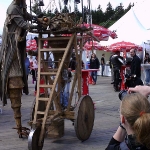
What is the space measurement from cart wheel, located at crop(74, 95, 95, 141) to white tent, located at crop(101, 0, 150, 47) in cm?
1637

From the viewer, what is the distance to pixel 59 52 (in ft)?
19.3

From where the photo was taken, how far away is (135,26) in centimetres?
2345

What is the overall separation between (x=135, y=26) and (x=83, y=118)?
60.7 ft

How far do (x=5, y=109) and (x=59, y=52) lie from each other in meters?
4.09

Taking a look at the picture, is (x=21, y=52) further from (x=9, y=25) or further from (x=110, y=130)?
(x=110, y=130)

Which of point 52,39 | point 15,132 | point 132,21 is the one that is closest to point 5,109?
point 15,132

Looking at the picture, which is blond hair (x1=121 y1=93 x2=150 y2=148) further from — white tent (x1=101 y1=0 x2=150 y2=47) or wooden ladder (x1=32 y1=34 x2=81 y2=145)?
white tent (x1=101 y1=0 x2=150 y2=47)

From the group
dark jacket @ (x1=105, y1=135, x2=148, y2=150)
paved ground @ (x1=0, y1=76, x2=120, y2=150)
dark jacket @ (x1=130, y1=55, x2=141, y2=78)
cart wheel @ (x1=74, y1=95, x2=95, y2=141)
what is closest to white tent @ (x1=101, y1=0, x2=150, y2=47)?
dark jacket @ (x1=130, y1=55, x2=141, y2=78)

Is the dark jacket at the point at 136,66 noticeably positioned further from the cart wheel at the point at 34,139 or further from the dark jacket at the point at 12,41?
the cart wheel at the point at 34,139

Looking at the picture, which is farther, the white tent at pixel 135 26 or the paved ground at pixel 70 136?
the white tent at pixel 135 26

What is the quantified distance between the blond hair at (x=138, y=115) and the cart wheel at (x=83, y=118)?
11.3 feet

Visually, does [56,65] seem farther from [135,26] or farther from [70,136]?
[135,26]

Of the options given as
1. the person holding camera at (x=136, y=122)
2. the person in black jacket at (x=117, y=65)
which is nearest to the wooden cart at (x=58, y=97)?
the person holding camera at (x=136, y=122)

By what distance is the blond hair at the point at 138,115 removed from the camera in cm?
202
